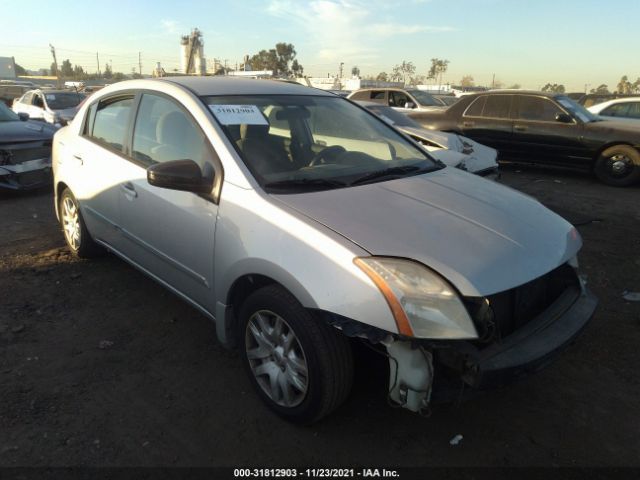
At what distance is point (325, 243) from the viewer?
212cm

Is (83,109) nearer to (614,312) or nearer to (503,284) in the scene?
(503,284)

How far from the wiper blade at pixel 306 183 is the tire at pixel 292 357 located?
56 cm

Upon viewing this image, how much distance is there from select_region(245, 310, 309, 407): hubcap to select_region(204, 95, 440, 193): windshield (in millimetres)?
702

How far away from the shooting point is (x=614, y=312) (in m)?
3.70

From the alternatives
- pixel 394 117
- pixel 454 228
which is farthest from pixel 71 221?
pixel 394 117

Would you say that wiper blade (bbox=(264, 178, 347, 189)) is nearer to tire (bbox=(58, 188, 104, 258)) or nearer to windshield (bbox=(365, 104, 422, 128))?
tire (bbox=(58, 188, 104, 258))

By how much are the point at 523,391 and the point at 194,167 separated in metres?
2.30

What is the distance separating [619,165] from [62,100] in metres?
14.3

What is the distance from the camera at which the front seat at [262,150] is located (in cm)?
268

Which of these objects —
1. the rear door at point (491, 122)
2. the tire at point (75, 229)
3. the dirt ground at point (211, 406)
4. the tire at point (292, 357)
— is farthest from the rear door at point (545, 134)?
the tire at point (292, 357)

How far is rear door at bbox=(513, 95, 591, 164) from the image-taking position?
28.1 feet

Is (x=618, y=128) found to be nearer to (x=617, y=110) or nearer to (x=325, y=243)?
(x=617, y=110)

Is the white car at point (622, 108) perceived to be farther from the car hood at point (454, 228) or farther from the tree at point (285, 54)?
the tree at point (285, 54)

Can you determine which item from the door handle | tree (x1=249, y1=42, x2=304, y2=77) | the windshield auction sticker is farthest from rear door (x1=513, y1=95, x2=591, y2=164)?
tree (x1=249, y1=42, x2=304, y2=77)
